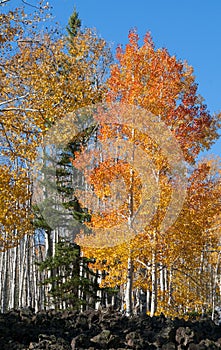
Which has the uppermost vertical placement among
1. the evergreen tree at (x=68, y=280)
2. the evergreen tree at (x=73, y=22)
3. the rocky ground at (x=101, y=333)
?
the evergreen tree at (x=73, y=22)

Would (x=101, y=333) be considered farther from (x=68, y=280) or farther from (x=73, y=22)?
(x=73, y=22)

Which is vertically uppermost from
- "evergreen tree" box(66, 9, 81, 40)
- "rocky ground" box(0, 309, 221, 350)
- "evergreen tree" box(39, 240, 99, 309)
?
"evergreen tree" box(66, 9, 81, 40)

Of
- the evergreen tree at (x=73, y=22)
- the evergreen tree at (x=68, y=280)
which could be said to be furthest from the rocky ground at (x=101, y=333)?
the evergreen tree at (x=73, y=22)

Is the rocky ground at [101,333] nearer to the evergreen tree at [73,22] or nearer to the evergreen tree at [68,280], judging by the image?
the evergreen tree at [68,280]

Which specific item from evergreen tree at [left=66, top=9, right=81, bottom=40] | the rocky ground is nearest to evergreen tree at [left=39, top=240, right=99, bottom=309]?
the rocky ground

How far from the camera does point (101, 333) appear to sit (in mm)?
4922

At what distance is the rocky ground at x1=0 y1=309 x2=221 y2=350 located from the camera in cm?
464

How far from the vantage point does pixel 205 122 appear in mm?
14016

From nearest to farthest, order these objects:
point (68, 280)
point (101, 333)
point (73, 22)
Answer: point (101, 333)
point (68, 280)
point (73, 22)

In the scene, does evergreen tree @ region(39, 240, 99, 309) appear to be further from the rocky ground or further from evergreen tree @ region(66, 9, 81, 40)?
evergreen tree @ region(66, 9, 81, 40)

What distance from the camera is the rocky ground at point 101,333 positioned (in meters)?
4.64

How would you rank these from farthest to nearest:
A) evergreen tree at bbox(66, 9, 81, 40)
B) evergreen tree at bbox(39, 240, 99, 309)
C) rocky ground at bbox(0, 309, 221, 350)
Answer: evergreen tree at bbox(66, 9, 81, 40) < evergreen tree at bbox(39, 240, 99, 309) < rocky ground at bbox(0, 309, 221, 350)

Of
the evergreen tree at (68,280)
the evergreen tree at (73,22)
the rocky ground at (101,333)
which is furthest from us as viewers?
the evergreen tree at (73,22)

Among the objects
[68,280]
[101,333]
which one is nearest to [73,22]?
[68,280]
